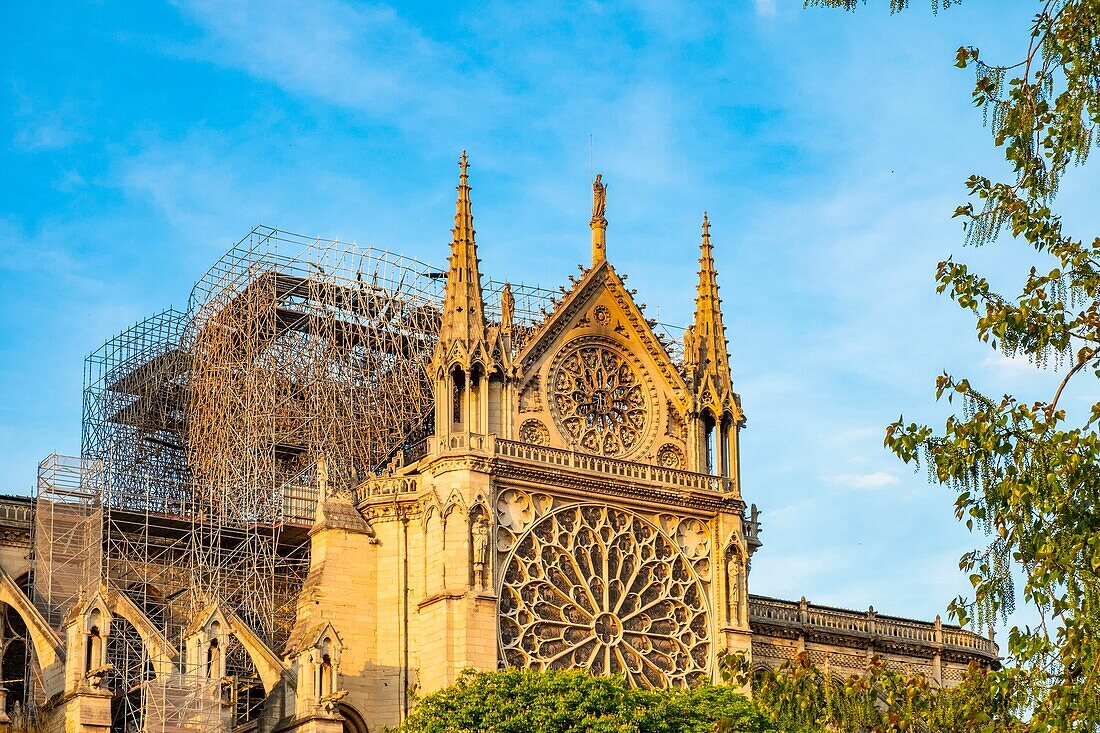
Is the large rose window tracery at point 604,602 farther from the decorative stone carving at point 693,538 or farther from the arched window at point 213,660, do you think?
the arched window at point 213,660

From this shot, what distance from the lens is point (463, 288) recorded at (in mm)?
50000

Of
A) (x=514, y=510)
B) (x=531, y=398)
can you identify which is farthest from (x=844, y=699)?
(x=531, y=398)

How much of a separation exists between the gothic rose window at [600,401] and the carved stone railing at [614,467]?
0.77 metres

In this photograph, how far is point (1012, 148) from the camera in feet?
64.6

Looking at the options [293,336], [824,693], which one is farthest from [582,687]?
[293,336]

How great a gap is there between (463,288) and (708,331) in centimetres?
785

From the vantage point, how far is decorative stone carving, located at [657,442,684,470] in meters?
52.0

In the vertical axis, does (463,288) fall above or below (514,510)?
above

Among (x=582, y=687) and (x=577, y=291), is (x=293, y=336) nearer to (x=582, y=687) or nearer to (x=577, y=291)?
(x=577, y=291)

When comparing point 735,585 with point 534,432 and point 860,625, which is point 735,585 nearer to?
point 534,432

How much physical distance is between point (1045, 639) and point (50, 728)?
31410mm

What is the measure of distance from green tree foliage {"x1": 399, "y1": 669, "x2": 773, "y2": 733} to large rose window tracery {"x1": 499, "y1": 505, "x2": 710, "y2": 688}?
5117mm

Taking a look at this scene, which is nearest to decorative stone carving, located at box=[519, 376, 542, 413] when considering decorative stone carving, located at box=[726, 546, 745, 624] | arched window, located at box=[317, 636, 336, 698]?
decorative stone carving, located at box=[726, 546, 745, 624]

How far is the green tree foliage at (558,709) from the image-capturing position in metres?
40.3
